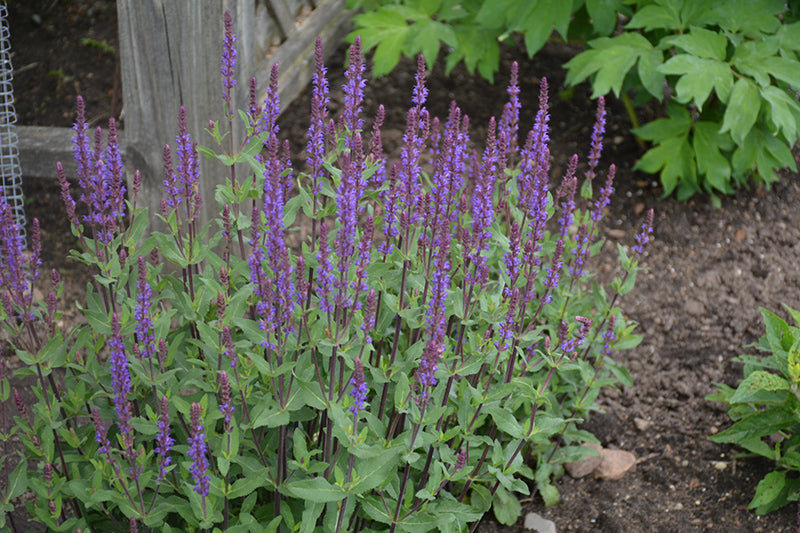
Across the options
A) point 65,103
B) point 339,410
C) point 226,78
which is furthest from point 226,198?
point 65,103

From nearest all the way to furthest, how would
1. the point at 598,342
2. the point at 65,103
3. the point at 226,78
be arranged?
the point at 226,78 < the point at 598,342 < the point at 65,103

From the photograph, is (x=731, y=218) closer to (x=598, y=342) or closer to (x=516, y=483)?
(x=598, y=342)

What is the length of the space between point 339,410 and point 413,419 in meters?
0.29

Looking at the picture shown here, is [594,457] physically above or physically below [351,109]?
below

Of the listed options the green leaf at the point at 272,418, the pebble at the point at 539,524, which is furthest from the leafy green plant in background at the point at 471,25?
the green leaf at the point at 272,418

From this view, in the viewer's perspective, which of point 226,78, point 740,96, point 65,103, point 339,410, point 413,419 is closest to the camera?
point 339,410

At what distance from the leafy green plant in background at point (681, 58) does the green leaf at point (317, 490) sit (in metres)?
2.76

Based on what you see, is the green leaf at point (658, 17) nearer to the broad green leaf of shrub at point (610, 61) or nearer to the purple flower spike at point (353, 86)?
the broad green leaf of shrub at point (610, 61)

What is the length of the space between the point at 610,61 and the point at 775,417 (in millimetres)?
2100

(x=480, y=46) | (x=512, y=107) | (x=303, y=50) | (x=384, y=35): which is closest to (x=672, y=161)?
(x=480, y=46)

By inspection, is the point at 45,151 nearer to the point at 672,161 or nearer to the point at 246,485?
the point at 246,485

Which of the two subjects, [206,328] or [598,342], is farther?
[598,342]

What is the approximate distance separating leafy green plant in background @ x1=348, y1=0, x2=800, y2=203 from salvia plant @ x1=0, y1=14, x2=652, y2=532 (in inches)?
55.7

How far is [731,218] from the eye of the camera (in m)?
5.31
